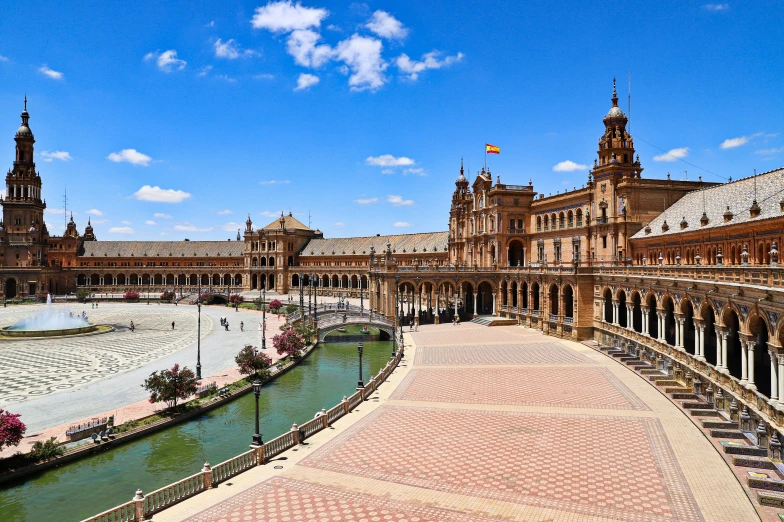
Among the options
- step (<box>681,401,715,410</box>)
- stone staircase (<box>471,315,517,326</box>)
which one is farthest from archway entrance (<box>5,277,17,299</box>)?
step (<box>681,401,715,410</box>)

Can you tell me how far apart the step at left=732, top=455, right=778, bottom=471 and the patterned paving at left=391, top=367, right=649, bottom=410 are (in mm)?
7984

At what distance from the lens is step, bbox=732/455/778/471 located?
20.1 m

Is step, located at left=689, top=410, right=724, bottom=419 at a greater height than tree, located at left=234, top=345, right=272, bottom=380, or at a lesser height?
lesser

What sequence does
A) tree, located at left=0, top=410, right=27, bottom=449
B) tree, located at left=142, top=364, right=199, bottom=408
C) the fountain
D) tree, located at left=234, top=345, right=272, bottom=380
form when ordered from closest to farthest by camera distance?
tree, located at left=0, top=410, right=27, bottom=449 → tree, located at left=142, top=364, right=199, bottom=408 → tree, located at left=234, top=345, right=272, bottom=380 → the fountain

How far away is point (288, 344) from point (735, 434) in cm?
3414

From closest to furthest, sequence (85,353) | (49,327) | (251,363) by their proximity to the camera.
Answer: (251,363), (85,353), (49,327)

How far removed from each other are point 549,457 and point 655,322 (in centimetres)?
2880

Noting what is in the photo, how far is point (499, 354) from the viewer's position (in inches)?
1773

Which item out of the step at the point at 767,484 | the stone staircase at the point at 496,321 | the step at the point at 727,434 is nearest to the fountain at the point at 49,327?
the stone staircase at the point at 496,321

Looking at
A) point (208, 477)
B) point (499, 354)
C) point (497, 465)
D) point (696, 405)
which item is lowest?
point (497, 465)

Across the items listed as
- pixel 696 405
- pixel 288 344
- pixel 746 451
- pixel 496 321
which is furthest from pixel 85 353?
pixel 746 451

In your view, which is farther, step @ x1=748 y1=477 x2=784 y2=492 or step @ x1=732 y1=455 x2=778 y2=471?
step @ x1=732 y1=455 x2=778 y2=471

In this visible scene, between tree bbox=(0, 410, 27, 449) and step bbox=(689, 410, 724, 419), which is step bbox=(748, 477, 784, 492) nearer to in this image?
step bbox=(689, 410, 724, 419)

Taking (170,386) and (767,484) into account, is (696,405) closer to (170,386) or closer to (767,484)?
(767,484)
